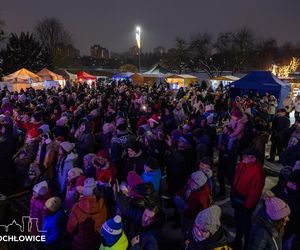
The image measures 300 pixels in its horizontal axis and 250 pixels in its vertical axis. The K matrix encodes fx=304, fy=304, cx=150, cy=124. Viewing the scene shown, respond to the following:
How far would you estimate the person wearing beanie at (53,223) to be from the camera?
366 cm

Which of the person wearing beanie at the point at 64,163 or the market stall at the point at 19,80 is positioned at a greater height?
the market stall at the point at 19,80

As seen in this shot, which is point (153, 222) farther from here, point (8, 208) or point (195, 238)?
point (8, 208)

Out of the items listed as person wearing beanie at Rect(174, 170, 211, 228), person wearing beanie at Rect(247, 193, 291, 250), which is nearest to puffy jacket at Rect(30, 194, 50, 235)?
person wearing beanie at Rect(174, 170, 211, 228)

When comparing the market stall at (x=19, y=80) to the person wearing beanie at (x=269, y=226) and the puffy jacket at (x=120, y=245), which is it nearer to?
the puffy jacket at (x=120, y=245)

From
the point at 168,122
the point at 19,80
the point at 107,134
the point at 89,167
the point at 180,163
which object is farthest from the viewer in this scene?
the point at 19,80

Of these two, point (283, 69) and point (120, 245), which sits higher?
point (283, 69)

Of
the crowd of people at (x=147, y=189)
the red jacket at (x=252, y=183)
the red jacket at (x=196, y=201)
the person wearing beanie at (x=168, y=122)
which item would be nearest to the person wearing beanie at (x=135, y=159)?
the crowd of people at (x=147, y=189)

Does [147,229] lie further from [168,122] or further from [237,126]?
[168,122]

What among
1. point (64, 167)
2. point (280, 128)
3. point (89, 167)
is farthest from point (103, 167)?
point (280, 128)

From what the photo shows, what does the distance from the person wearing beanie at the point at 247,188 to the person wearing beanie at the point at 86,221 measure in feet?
6.52

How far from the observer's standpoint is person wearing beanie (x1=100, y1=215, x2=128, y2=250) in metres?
3.06

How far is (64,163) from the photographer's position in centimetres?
520

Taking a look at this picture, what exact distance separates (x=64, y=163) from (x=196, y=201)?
8.07ft

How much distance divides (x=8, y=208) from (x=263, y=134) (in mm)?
5038
